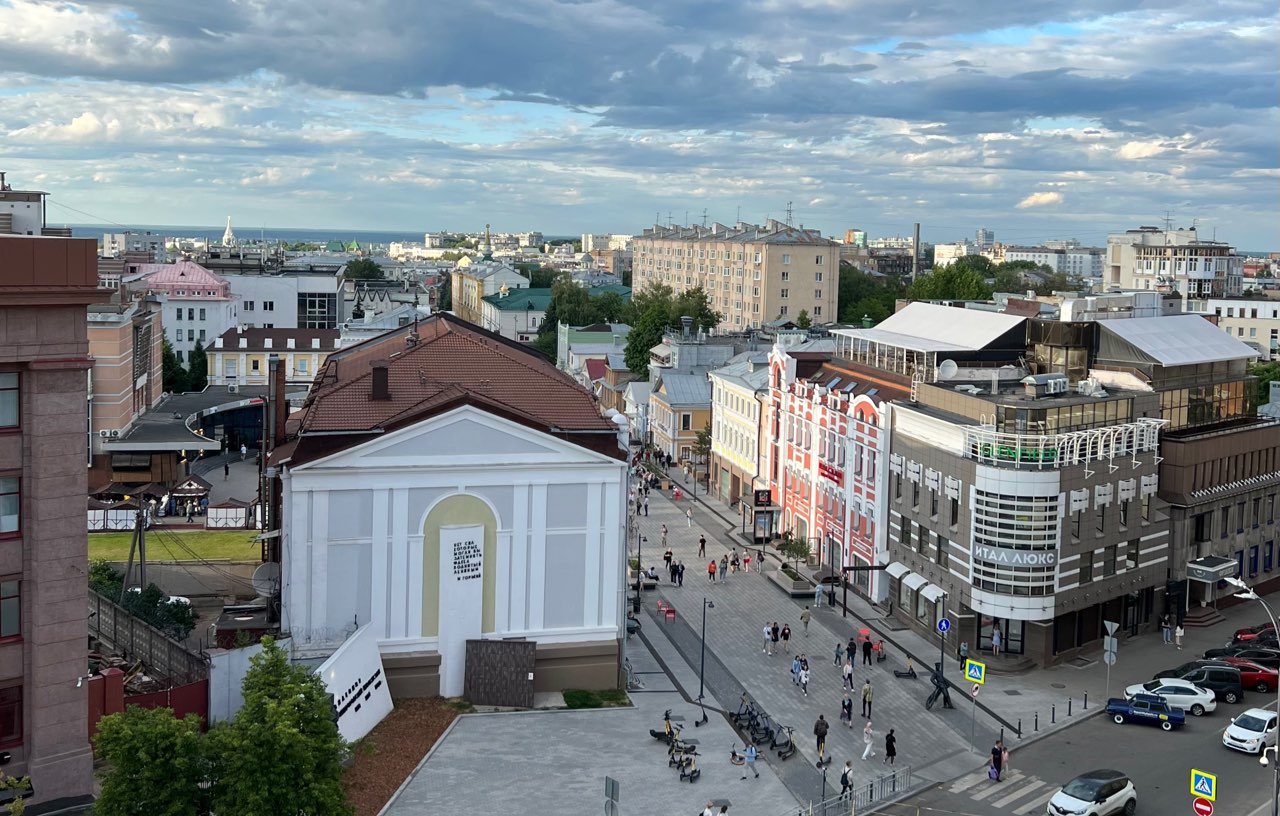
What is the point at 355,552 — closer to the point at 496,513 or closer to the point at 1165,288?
the point at 496,513

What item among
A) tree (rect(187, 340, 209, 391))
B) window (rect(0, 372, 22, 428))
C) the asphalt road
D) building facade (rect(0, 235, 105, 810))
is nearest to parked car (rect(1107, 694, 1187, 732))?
the asphalt road

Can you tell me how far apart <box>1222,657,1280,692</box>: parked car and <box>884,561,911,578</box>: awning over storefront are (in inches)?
496

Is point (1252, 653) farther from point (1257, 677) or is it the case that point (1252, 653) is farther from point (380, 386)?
point (380, 386)

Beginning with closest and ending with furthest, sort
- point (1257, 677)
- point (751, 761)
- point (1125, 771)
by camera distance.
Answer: point (751, 761), point (1125, 771), point (1257, 677)

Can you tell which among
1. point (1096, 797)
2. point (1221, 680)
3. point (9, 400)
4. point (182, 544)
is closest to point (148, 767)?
point (9, 400)

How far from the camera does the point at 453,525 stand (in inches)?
1629

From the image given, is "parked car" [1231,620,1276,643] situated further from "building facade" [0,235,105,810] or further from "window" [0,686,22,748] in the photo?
"window" [0,686,22,748]

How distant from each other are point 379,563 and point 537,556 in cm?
501

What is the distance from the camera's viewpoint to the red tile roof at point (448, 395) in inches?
1598

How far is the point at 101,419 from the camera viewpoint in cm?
8019

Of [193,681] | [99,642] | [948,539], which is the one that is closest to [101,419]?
[99,642]

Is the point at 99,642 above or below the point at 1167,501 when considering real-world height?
below

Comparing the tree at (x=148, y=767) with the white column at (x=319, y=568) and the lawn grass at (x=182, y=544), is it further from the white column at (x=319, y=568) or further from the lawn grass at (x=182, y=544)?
the lawn grass at (x=182, y=544)

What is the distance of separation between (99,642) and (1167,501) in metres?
40.2
